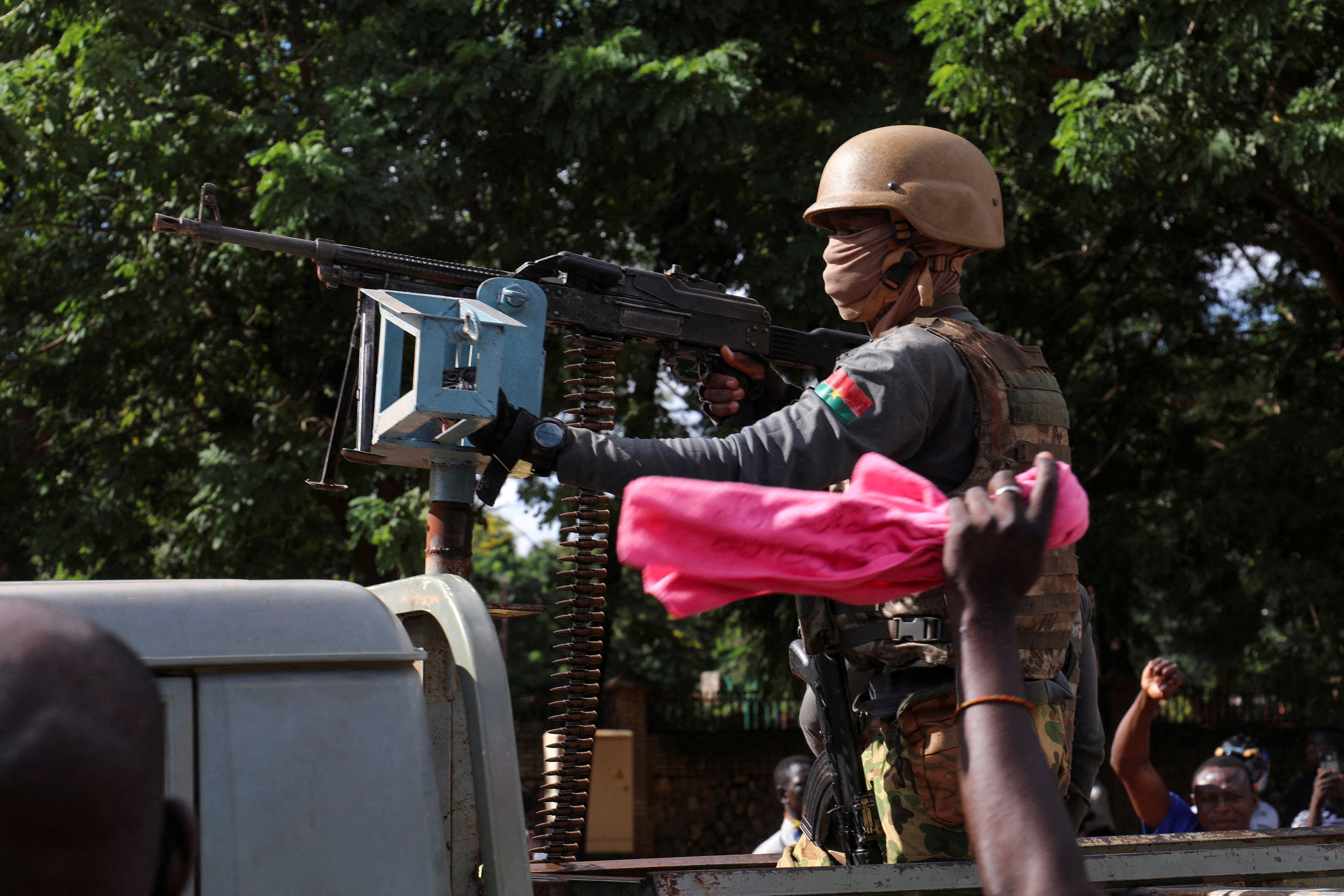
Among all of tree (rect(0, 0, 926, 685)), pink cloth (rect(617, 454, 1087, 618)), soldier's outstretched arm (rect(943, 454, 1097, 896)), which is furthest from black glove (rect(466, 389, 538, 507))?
tree (rect(0, 0, 926, 685))

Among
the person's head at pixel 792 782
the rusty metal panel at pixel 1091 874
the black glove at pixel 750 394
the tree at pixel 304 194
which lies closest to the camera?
the rusty metal panel at pixel 1091 874

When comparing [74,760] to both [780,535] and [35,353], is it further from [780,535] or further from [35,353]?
[35,353]

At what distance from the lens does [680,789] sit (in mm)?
16047

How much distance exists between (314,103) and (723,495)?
8.38 m

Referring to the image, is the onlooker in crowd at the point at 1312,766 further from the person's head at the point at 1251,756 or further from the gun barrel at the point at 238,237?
the gun barrel at the point at 238,237

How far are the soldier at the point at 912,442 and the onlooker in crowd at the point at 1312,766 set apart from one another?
15.7 ft

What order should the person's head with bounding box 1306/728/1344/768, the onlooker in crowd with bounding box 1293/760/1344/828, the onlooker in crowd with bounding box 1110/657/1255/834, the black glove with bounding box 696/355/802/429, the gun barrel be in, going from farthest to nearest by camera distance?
the person's head with bounding box 1306/728/1344/768 < the onlooker in crowd with bounding box 1293/760/1344/828 < the onlooker in crowd with bounding box 1110/657/1255/834 < the black glove with bounding box 696/355/802/429 < the gun barrel

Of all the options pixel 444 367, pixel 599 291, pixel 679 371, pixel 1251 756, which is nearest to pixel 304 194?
pixel 679 371

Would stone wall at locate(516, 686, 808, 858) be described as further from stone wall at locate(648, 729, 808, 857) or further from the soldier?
the soldier

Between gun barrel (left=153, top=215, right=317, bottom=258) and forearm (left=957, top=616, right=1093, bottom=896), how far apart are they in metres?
2.33

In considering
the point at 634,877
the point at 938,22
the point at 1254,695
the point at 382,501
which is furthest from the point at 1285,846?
the point at 1254,695

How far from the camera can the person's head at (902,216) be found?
288 centimetres

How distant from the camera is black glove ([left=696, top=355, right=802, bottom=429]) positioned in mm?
3369

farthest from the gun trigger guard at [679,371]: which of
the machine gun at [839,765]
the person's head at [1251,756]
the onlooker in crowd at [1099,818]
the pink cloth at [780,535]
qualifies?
the person's head at [1251,756]
